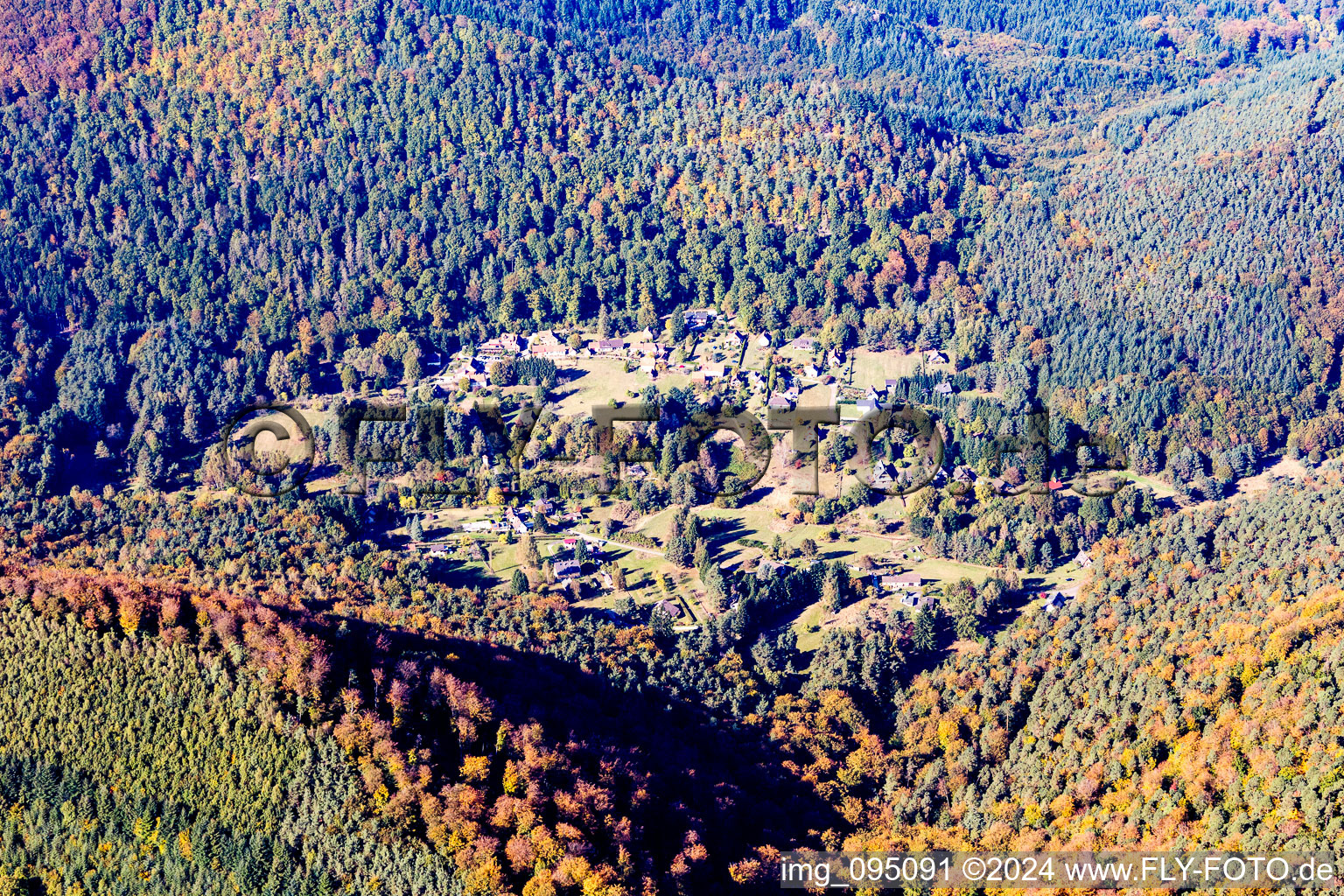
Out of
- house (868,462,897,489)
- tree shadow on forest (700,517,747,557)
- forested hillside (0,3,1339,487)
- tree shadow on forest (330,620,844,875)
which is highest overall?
forested hillside (0,3,1339,487)

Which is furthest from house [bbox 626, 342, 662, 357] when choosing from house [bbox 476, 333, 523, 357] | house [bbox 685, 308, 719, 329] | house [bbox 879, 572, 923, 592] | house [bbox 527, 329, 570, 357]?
house [bbox 879, 572, 923, 592]

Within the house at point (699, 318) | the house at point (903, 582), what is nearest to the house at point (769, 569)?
the house at point (903, 582)

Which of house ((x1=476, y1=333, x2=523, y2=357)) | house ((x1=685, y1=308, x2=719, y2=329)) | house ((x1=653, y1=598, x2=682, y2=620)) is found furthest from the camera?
house ((x1=685, y1=308, x2=719, y2=329))

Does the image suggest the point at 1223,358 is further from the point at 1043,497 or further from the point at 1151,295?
the point at 1043,497

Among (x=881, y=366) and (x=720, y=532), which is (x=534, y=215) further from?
(x=720, y=532)

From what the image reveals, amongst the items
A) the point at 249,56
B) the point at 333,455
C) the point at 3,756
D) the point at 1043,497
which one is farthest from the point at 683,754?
the point at 249,56

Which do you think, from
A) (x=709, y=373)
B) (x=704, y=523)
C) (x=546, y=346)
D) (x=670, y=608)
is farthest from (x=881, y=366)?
(x=670, y=608)

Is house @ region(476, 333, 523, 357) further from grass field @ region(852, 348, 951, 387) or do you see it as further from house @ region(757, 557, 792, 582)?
house @ region(757, 557, 792, 582)
